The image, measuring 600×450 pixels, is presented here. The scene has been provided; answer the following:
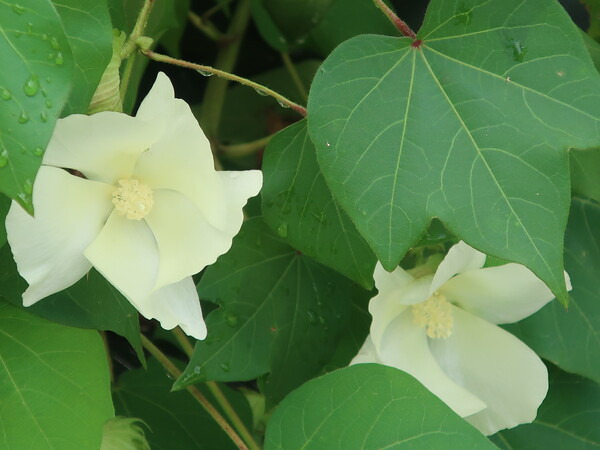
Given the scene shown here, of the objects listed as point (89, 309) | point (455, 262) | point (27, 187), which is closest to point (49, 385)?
point (89, 309)

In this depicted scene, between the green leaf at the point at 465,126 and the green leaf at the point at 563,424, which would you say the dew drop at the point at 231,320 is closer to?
the green leaf at the point at 465,126

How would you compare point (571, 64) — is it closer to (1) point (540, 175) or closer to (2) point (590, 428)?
(1) point (540, 175)

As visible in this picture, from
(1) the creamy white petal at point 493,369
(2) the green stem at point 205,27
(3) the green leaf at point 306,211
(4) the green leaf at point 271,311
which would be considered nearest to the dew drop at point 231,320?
(4) the green leaf at point 271,311

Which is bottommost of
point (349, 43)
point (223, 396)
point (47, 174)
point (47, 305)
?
point (223, 396)

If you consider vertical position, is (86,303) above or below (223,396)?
above

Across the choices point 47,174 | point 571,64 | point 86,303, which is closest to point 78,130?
point 47,174

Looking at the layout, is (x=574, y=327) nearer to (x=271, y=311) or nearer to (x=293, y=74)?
(x=271, y=311)
